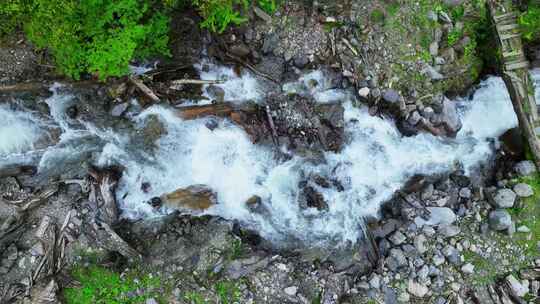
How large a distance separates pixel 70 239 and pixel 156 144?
2.25 metres

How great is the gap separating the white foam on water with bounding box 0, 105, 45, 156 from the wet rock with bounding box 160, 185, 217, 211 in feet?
8.54

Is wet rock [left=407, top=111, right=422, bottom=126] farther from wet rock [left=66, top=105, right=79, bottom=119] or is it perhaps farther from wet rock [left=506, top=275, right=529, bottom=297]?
wet rock [left=66, top=105, right=79, bottom=119]

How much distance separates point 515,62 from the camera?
721 centimetres

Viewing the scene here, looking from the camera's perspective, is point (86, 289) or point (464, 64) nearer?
point (86, 289)

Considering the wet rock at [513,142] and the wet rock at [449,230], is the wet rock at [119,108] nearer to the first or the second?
the wet rock at [449,230]

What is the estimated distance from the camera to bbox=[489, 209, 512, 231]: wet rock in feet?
23.5

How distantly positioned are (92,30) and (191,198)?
332cm

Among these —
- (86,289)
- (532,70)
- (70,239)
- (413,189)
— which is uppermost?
(532,70)

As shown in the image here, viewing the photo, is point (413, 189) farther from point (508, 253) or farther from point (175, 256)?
point (175, 256)

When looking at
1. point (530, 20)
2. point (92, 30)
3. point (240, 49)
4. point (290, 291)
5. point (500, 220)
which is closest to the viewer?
point (92, 30)

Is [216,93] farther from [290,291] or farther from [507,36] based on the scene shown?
[507,36]

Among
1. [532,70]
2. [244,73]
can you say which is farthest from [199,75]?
[532,70]

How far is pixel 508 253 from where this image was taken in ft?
23.7

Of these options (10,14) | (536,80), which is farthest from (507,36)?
(10,14)
